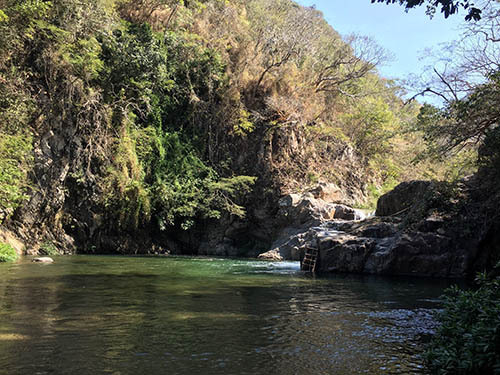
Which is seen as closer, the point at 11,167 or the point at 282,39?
the point at 11,167

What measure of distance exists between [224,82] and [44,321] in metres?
22.8

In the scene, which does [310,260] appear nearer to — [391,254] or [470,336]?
[391,254]

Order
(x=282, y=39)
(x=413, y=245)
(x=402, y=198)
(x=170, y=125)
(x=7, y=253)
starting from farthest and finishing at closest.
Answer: (x=282, y=39) → (x=170, y=125) → (x=402, y=198) → (x=7, y=253) → (x=413, y=245)

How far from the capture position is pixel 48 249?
69.4 ft

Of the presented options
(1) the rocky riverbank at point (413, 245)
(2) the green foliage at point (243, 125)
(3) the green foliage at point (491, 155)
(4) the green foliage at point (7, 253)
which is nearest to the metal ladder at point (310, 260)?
(1) the rocky riverbank at point (413, 245)

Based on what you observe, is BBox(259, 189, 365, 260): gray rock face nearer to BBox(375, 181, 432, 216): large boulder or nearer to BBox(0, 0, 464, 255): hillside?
BBox(0, 0, 464, 255): hillside

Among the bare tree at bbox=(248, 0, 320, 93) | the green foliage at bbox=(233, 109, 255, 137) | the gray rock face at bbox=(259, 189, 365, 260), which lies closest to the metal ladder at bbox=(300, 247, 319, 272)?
the gray rock face at bbox=(259, 189, 365, 260)

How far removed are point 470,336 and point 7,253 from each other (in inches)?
676

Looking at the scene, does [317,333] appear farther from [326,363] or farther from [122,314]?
[122,314]

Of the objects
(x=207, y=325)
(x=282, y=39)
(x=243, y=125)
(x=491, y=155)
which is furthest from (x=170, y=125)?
(x=207, y=325)

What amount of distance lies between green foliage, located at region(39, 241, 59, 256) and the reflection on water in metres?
8.07

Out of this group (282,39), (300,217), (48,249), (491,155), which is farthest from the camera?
(282,39)

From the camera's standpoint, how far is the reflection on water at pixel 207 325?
214 inches

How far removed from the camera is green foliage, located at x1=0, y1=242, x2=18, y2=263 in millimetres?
17053
